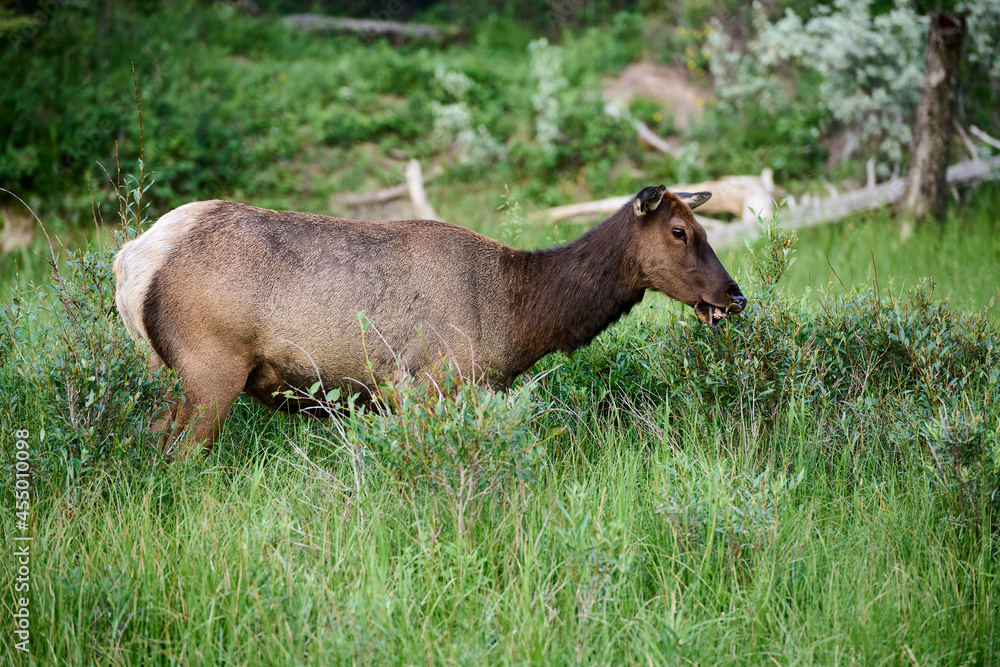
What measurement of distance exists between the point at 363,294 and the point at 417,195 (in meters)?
7.69

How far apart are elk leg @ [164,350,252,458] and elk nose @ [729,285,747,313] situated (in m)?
2.92

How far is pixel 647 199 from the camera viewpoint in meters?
4.92

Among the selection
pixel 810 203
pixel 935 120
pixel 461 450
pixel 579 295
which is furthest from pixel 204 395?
pixel 935 120

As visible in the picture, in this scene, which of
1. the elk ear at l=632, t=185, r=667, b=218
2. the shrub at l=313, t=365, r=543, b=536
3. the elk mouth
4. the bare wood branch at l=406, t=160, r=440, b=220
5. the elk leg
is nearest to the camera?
the shrub at l=313, t=365, r=543, b=536

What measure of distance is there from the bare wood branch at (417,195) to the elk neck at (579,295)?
6.79 m

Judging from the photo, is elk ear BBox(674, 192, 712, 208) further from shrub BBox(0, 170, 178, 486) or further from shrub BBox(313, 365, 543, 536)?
shrub BBox(0, 170, 178, 486)

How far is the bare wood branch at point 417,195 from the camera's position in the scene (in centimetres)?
1191

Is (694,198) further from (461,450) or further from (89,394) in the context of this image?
(89,394)

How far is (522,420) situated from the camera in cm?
407

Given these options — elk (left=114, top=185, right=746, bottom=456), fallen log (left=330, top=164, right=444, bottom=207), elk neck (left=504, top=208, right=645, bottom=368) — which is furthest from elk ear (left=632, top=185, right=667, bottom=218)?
fallen log (left=330, top=164, right=444, bottom=207)

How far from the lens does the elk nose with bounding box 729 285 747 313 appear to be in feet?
16.0

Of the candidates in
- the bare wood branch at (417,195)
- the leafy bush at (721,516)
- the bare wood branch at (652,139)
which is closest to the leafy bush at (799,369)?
the leafy bush at (721,516)

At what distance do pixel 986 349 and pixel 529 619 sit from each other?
3838 millimetres

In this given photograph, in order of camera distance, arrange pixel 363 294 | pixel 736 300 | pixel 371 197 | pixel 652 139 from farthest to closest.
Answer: pixel 652 139 → pixel 371 197 → pixel 736 300 → pixel 363 294
